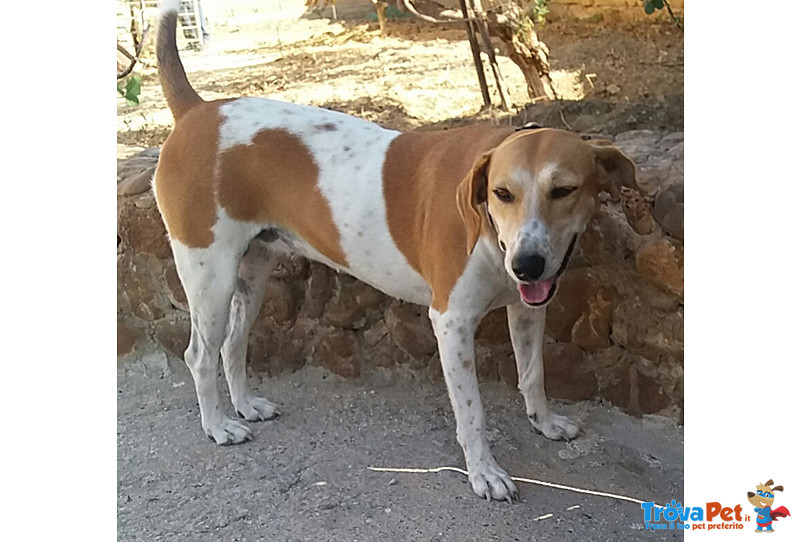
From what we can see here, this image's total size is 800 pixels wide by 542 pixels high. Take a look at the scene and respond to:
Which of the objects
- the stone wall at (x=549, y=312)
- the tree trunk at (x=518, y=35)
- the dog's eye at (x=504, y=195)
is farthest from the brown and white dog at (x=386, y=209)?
the tree trunk at (x=518, y=35)

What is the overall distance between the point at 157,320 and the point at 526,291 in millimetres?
2050

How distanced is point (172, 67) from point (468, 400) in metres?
1.58

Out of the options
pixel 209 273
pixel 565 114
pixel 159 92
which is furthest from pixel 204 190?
pixel 565 114

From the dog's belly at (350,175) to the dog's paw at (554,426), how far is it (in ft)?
2.05

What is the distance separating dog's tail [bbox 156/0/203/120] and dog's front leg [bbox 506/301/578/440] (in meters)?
1.37

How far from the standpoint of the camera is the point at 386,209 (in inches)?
106

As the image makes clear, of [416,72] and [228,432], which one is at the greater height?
[416,72]
